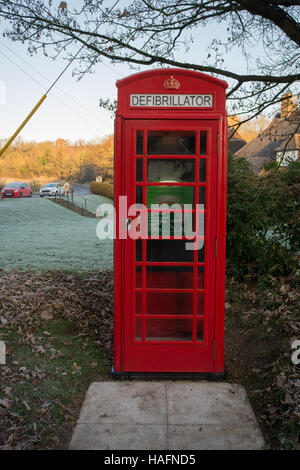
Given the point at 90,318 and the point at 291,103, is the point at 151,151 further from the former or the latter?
the point at 291,103

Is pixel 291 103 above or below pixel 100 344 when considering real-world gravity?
above

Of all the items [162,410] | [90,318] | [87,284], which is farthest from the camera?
[87,284]

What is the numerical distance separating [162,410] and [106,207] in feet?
Result: 72.4

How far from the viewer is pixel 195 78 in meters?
3.73

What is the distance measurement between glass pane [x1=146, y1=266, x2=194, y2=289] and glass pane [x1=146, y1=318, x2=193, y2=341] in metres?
0.34

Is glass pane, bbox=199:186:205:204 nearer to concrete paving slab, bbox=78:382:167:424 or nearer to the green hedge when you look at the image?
concrete paving slab, bbox=78:382:167:424

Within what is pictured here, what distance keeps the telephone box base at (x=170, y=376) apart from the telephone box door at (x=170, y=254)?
40 mm

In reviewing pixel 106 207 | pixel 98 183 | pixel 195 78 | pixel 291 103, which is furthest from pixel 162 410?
pixel 98 183

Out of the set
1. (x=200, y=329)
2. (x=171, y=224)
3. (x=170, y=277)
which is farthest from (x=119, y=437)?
(x=171, y=224)

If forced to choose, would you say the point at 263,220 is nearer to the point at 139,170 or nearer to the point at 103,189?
the point at 139,170

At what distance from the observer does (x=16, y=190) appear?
28.3m

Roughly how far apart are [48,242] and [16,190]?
17.3m
